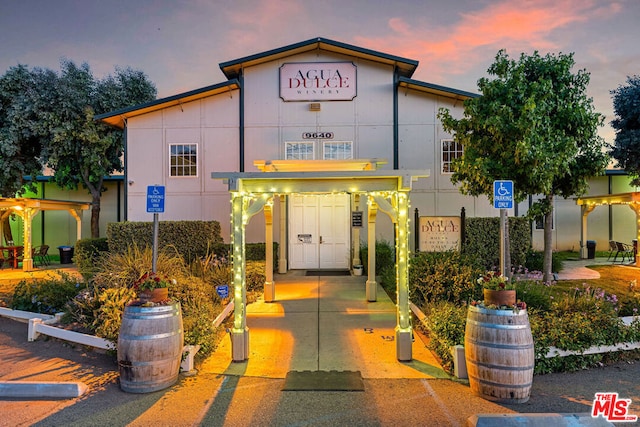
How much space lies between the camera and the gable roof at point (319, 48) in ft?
43.4

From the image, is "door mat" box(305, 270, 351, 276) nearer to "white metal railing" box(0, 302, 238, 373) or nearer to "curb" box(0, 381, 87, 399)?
"white metal railing" box(0, 302, 238, 373)

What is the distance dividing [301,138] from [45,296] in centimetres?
889

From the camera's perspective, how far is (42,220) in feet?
65.5

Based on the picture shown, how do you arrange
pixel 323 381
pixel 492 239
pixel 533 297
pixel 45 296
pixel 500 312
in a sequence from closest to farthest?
pixel 500 312 < pixel 323 381 < pixel 533 297 < pixel 45 296 < pixel 492 239

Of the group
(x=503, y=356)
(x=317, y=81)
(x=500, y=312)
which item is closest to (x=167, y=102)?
(x=317, y=81)

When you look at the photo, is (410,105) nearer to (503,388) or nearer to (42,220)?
(503,388)

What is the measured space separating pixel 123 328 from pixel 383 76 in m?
12.0

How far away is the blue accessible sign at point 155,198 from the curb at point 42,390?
284 centimetres

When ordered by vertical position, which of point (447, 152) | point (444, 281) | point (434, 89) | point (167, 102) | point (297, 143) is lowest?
point (444, 281)

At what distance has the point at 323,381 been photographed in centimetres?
487

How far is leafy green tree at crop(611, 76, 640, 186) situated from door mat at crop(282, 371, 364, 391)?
57.9ft

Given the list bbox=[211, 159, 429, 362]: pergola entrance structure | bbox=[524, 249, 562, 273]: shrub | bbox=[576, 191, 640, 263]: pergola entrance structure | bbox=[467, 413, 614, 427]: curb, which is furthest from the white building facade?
bbox=[467, 413, 614, 427]: curb

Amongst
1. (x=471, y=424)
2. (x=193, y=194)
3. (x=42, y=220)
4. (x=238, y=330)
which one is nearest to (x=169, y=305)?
(x=238, y=330)

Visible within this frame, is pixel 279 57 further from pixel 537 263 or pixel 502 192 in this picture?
pixel 537 263
